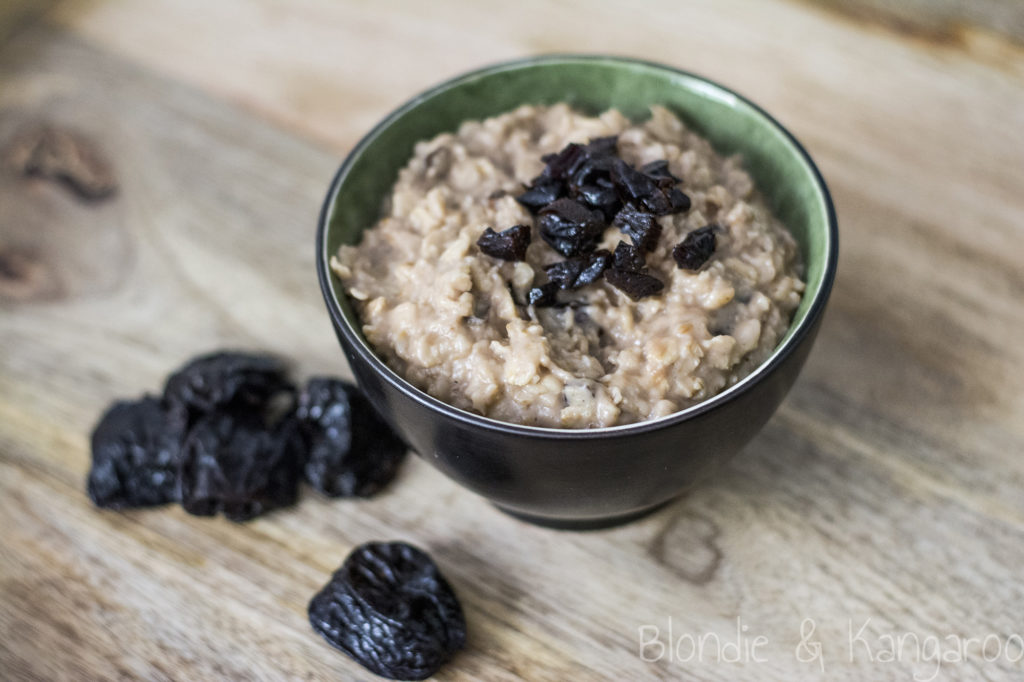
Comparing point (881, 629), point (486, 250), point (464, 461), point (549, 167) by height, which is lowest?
point (881, 629)

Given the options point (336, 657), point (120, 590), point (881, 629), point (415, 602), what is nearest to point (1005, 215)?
point (881, 629)

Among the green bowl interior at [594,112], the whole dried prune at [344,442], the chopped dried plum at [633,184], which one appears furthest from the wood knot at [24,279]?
the chopped dried plum at [633,184]

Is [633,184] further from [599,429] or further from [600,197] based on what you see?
[599,429]

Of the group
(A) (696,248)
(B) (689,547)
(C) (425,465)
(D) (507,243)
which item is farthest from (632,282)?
(C) (425,465)

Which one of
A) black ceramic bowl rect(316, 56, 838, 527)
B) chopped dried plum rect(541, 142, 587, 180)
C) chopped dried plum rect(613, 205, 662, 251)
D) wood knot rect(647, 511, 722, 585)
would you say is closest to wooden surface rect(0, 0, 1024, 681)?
wood knot rect(647, 511, 722, 585)

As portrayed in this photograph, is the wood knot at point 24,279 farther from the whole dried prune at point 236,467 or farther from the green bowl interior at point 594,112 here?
the green bowl interior at point 594,112

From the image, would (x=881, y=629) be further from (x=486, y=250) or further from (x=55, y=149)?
(x=55, y=149)
